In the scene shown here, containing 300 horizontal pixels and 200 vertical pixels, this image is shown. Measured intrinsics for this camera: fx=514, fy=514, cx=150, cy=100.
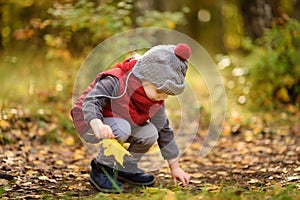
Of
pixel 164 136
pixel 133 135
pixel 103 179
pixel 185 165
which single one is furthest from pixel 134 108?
pixel 185 165

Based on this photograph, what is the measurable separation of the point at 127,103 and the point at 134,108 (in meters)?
0.06

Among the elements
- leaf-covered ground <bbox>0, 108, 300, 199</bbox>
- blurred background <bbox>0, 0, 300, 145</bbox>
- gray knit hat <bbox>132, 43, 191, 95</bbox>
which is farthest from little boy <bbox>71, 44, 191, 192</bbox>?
blurred background <bbox>0, 0, 300, 145</bbox>

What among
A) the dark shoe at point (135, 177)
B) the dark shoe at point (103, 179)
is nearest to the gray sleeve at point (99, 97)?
the dark shoe at point (103, 179)

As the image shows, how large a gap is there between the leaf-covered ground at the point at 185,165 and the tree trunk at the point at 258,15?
1634 millimetres

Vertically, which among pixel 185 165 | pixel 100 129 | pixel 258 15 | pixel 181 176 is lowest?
pixel 185 165

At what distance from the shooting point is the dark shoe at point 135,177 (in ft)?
11.2

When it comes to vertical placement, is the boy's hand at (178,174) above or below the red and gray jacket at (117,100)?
below

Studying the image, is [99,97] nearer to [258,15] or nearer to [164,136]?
[164,136]

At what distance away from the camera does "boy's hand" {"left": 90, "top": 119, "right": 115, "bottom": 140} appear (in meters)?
2.80

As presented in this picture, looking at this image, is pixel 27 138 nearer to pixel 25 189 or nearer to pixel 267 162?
pixel 25 189

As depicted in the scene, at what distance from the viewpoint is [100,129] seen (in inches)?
111

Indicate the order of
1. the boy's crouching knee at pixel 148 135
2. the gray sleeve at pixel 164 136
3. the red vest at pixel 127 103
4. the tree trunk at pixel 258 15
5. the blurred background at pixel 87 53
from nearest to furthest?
the red vest at pixel 127 103 → the boy's crouching knee at pixel 148 135 → the gray sleeve at pixel 164 136 → the blurred background at pixel 87 53 → the tree trunk at pixel 258 15

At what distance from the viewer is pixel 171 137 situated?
3365 millimetres

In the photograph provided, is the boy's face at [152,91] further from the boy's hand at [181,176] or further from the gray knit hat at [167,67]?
the boy's hand at [181,176]
